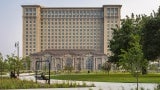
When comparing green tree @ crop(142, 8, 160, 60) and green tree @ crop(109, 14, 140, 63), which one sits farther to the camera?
green tree @ crop(109, 14, 140, 63)

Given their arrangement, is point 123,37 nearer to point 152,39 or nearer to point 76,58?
point 152,39

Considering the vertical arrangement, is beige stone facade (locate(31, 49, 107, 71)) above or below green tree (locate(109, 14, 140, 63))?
below

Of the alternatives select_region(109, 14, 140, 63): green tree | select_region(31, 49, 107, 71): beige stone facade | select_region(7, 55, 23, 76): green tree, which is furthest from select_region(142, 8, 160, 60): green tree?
select_region(31, 49, 107, 71): beige stone facade

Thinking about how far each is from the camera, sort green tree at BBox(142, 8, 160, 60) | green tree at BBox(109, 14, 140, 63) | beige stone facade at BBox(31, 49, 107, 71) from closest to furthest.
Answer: green tree at BBox(142, 8, 160, 60) → green tree at BBox(109, 14, 140, 63) → beige stone facade at BBox(31, 49, 107, 71)

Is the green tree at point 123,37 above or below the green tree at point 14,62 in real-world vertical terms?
above

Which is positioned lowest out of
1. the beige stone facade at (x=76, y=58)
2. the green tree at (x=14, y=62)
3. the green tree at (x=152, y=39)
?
the beige stone facade at (x=76, y=58)

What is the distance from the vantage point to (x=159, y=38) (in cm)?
4038

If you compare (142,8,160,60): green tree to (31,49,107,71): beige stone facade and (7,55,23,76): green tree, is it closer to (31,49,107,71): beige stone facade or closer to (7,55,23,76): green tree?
(7,55,23,76): green tree

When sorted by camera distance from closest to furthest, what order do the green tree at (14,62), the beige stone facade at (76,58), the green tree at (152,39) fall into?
the green tree at (152,39) < the green tree at (14,62) < the beige stone facade at (76,58)

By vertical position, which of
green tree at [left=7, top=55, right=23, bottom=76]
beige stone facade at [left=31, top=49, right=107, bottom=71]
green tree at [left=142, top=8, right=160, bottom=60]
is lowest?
beige stone facade at [left=31, top=49, right=107, bottom=71]

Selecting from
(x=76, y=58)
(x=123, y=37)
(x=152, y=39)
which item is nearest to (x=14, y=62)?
(x=123, y=37)

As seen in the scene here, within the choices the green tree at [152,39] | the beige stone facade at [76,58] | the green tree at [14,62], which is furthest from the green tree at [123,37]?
the beige stone facade at [76,58]

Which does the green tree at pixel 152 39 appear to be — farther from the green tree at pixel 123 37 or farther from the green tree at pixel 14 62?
the green tree at pixel 14 62

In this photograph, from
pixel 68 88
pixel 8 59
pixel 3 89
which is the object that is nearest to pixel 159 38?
pixel 68 88
